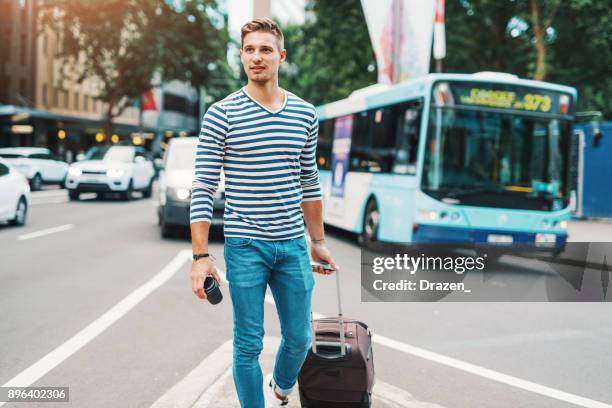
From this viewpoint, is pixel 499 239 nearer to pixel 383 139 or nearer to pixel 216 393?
pixel 383 139

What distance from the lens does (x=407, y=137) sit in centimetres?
1179

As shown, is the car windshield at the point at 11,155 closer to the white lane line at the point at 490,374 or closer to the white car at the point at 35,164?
the white car at the point at 35,164

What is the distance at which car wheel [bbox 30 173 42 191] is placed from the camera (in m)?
Answer: 30.2

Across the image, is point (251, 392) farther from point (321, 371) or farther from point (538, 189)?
point (538, 189)

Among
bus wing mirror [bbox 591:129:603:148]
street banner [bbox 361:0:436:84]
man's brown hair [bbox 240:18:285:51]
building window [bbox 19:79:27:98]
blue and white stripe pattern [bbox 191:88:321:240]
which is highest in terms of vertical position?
building window [bbox 19:79:27:98]

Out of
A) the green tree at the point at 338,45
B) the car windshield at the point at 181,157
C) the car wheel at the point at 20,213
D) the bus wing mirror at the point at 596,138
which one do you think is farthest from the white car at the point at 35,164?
the bus wing mirror at the point at 596,138

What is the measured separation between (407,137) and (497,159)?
1406 millimetres

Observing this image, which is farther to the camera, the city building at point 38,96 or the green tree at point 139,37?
the city building at point 38,96

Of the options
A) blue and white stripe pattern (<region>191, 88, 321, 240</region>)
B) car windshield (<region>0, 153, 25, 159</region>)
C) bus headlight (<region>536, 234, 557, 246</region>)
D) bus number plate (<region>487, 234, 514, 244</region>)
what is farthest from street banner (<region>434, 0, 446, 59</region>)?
car windshield (<region>0, 153, 25, 159</region>)

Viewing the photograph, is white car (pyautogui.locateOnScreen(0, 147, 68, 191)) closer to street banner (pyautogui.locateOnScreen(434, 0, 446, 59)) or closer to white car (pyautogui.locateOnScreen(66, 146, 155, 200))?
white car (pyautogui.locateOnScreen(66, 146, 155, 200))

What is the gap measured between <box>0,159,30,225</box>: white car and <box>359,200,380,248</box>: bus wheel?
6715 millimetres

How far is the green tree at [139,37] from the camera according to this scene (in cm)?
3847

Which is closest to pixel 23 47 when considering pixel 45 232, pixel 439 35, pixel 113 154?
pixel 113 154

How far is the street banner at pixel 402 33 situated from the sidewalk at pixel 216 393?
1344 centimetres
